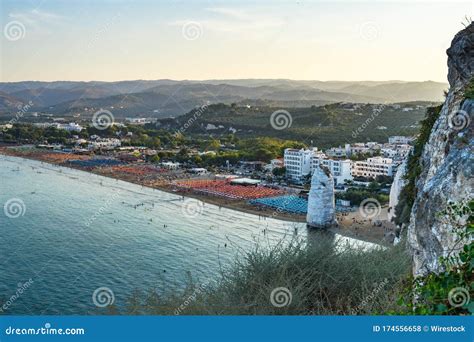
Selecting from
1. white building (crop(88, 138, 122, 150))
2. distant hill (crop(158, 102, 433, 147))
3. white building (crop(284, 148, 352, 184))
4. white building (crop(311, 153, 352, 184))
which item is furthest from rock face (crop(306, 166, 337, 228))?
white building (crop(88, 138, 122, 150))

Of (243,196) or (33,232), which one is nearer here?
(33,232)

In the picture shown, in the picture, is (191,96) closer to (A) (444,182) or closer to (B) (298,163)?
(B) (298,163)

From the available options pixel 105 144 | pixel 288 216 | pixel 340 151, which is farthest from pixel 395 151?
pixel 105 144

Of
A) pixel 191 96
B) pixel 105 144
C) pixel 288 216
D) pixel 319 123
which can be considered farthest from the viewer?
pixel 191 96

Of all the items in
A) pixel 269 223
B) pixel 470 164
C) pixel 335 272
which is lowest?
pixel 269 223

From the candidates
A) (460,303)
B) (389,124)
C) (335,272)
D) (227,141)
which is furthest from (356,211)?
(389,124)

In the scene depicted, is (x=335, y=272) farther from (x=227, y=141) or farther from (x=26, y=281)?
(x=227, y=141)

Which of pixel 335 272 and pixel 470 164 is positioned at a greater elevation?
pixel 470 164
